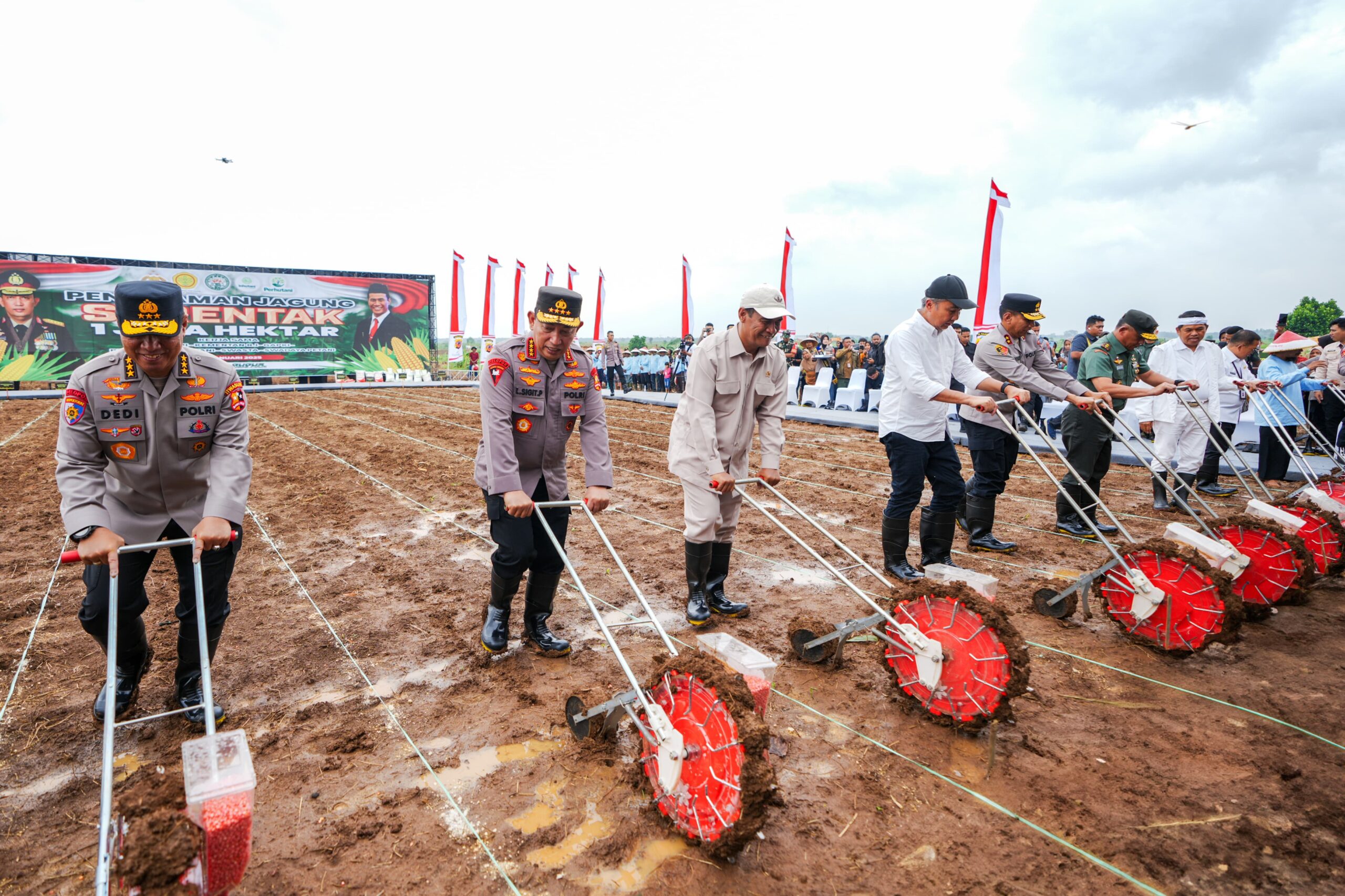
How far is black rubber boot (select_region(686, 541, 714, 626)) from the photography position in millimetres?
4062

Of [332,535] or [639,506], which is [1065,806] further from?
[332,535]

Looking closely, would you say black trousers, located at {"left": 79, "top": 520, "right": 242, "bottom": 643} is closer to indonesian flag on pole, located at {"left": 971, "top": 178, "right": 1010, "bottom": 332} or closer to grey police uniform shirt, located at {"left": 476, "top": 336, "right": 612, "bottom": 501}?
grey police uniform shirt, located at {"left": 476, "top": 336, "right": 612, "bottom": 501}

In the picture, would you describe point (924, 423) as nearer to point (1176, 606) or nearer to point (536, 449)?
point (1176, 606)

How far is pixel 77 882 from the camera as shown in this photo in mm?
2172

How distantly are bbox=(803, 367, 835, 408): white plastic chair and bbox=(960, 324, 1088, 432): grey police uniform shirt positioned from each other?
11.8 metres

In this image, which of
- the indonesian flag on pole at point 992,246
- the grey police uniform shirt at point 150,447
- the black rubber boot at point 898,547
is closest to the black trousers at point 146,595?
the grey police uniform shirt at point 150,447

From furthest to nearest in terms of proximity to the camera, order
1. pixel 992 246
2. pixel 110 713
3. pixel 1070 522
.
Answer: pixel 992 246 → pixel 1070 522 → pixel 110 713

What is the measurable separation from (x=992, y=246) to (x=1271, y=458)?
743 cm

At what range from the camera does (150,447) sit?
278cm

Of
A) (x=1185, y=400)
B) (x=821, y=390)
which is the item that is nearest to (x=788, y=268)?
(x=821, y=390)

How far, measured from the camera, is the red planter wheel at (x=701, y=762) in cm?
212

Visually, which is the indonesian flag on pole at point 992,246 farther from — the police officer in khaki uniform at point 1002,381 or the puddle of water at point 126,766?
the puddle of water at point 126,766

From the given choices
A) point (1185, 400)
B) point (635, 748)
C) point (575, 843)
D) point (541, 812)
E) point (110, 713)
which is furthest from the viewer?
point (1185, 400)

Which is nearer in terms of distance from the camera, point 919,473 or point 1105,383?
point 919,473
